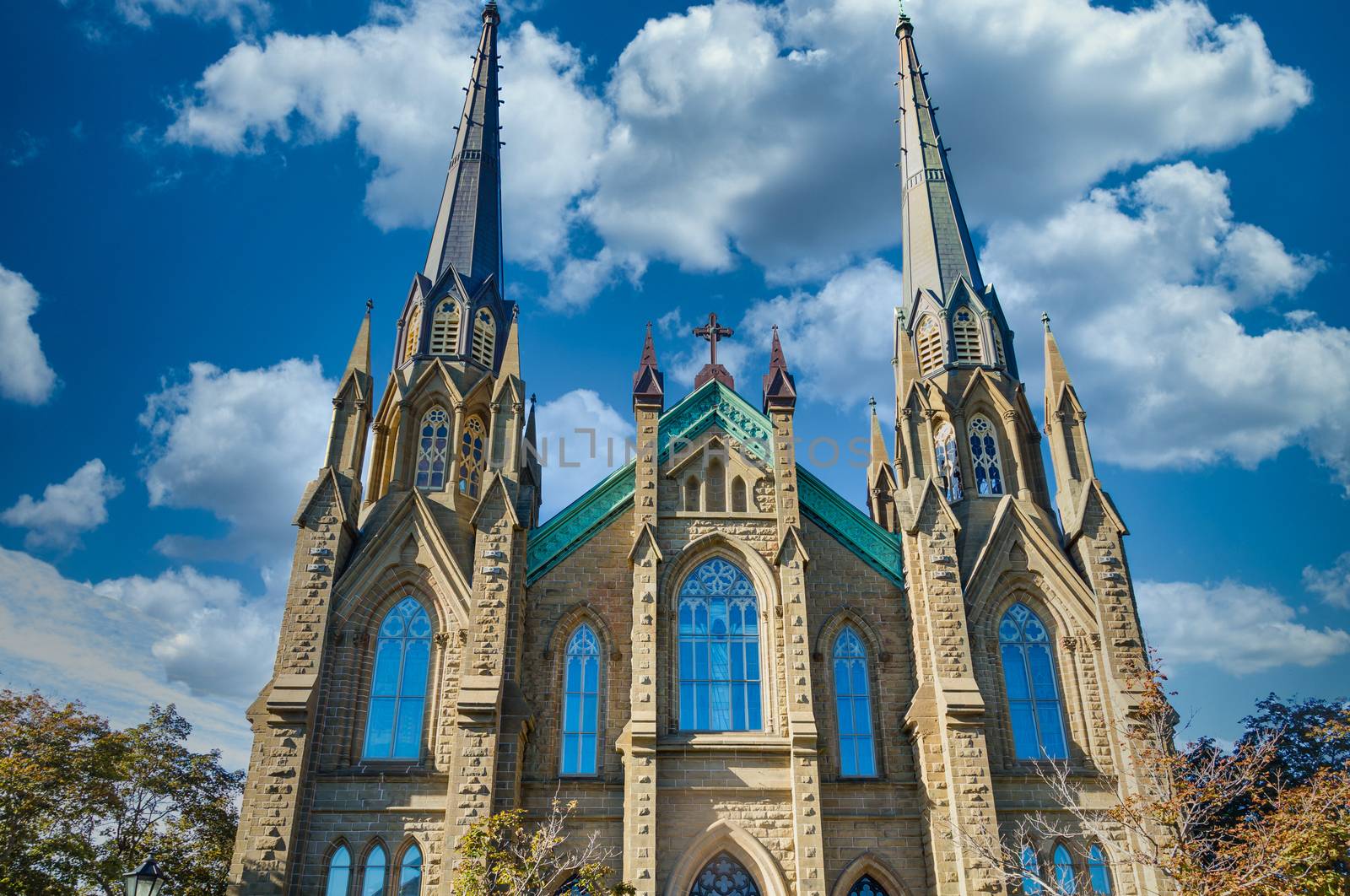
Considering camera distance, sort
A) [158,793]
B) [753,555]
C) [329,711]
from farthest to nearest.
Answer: [158,793] < [753,555] < [329,711]

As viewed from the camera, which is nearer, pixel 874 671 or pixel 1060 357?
pixel 874 671

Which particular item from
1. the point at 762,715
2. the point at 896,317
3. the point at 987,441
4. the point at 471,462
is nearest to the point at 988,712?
the point at 762,715

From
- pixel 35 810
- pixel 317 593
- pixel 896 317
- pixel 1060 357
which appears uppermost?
pixel 896 317

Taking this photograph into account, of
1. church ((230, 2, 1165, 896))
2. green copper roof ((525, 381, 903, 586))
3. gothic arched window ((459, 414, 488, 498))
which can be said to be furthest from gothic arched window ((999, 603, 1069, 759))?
gothic arched window ((459, 414, 488, 498))

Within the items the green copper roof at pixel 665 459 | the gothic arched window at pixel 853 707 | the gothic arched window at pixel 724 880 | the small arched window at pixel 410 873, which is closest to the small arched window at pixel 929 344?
the green copper roof at pixel 665 459

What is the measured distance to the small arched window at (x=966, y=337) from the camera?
26.2m

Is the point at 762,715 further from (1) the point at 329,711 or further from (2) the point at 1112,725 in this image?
(1) the point at 329,711

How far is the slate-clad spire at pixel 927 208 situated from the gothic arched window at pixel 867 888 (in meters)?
14.4

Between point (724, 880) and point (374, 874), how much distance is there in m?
6.34

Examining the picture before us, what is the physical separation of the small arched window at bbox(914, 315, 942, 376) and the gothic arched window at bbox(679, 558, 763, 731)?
26.6ft

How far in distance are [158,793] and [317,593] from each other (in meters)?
7.31

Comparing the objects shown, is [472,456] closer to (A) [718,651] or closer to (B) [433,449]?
(B) [433,449]

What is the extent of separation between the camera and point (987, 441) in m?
25.1

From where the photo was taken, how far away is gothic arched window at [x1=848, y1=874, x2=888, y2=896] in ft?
64.0
